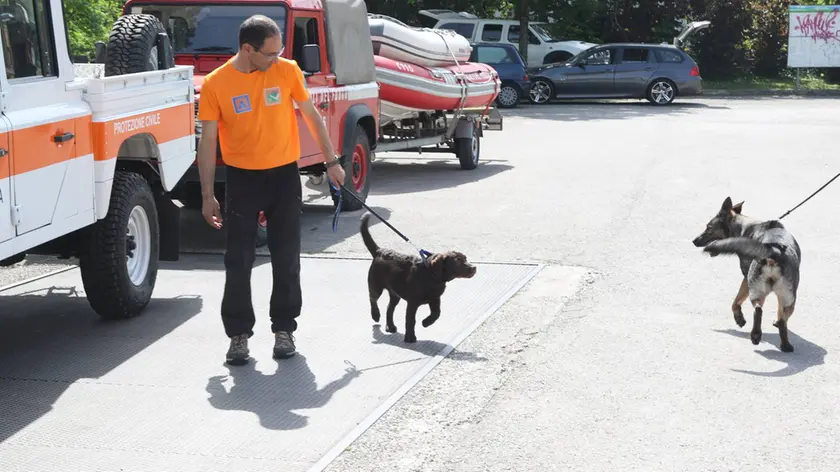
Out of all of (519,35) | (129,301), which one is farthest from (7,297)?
(519,35)

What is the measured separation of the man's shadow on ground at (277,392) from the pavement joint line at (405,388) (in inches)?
11.6

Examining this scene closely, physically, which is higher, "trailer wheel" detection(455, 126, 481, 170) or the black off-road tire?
the black off-road tire

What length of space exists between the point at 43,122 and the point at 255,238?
1294 mm

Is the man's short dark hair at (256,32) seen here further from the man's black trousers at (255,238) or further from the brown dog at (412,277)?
the brown dog at (412,277)

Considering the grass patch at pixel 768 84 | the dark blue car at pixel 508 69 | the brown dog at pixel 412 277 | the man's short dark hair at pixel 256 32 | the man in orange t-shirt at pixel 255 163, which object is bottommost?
the grass patch at pixel 768 84

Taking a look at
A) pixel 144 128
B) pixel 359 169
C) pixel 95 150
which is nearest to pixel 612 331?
pixel 144 128

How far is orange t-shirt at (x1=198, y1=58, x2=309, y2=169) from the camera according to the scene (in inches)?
254

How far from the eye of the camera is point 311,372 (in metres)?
6.61

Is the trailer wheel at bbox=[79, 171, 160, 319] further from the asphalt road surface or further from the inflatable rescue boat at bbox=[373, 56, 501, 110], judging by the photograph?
the inflatable rescue boat at bbox=[373, 56, 501, 110]

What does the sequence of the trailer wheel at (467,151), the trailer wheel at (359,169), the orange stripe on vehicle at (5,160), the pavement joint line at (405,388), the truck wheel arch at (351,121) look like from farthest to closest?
the trailer wheel at (467,151) < the trailer wheel at (359,169) < the truck wheel arch at (351,121) < the orange stripe on vehicle at (5,160) < the pavement joint line at (405,388)

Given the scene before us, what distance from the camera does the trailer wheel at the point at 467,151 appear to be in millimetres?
16906

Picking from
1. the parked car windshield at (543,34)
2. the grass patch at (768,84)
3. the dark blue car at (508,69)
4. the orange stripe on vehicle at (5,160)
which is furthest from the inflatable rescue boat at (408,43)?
Answer: the grass patch at (768,84)

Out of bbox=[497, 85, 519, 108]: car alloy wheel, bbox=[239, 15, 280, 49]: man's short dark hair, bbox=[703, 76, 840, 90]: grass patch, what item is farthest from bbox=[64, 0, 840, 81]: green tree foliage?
bbox=[239, 15, 280, 49]: man's short dark hair

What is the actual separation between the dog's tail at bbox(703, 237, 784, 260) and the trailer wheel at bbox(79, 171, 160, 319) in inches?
142
